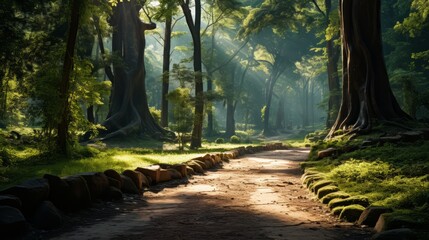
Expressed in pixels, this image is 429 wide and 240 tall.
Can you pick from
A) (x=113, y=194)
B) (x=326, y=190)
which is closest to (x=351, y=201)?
(x=326, y=190)

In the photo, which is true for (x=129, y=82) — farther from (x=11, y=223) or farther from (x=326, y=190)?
(x=11, y=223)

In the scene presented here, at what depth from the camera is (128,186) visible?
24.7 feet

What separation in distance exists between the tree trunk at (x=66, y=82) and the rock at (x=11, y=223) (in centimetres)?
745

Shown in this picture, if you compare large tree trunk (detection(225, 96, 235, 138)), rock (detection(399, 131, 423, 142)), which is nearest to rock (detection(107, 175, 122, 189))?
rock (detection(399, 131, 423, 142))

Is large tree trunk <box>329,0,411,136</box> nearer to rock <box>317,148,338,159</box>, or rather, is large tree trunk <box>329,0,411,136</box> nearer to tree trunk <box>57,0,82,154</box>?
rock <box>317,148,338,159</box>

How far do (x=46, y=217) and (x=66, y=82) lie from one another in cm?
734

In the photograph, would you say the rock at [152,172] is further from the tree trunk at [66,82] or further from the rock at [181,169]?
the tree trunk at [66,82]

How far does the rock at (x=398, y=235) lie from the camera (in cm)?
387

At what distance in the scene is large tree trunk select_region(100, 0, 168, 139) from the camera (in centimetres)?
2758

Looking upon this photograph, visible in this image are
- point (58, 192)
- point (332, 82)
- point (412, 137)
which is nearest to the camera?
point (58, 192)

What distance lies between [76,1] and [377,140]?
30.9 feet

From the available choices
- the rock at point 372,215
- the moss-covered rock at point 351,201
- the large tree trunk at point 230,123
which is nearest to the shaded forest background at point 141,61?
the large tree trunk at point 230,123

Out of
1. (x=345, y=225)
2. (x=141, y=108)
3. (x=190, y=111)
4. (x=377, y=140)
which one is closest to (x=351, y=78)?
(x=377, y=140)

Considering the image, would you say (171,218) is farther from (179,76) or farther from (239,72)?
(239,72)
